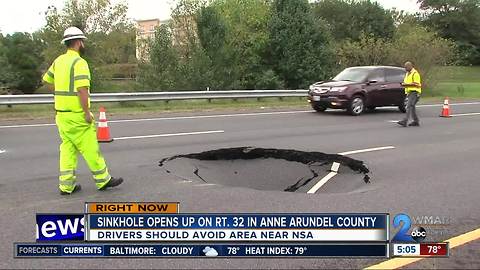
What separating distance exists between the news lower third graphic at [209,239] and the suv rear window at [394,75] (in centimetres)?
1398

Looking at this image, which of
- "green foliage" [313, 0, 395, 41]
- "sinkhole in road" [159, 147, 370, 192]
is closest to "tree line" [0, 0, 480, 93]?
"sinkhole in road" [159, 147, 370, 192]

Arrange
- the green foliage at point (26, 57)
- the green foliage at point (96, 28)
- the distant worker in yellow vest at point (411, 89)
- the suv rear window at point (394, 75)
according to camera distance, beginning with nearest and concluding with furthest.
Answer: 1. the distant worker in yellow vest at point (411, 89)
2. the suv rear window at point (394, 75)
3. the green foliage at point (96, 28)
4. the green foliage at point (26, 57)

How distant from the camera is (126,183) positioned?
21.2 feet

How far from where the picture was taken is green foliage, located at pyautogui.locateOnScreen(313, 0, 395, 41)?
59438 millimetres

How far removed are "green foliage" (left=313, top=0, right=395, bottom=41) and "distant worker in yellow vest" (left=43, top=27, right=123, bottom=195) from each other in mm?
53958

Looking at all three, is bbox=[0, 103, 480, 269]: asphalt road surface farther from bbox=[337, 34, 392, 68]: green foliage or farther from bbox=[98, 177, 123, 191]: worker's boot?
bbox=[337, 34, 392, 68]: green foliage

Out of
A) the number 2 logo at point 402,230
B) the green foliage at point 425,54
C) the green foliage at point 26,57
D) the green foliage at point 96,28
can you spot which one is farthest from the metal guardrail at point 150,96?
the green foliage at point 26,57

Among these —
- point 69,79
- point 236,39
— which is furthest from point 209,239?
point 236,39

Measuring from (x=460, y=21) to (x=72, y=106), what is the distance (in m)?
99.9

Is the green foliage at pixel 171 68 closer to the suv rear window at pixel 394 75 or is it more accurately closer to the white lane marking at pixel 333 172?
the suv rear window at pixel 394 75

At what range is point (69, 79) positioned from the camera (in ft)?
18.4

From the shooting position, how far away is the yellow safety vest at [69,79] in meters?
5.59

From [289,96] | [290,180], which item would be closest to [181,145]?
[290,180]

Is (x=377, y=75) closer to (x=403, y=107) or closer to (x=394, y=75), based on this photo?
(x=394, y=75)
